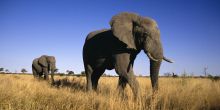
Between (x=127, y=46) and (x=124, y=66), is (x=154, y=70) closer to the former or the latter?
(x=124, y=66)

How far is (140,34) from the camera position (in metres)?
9.57

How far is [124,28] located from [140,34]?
2.18 feet

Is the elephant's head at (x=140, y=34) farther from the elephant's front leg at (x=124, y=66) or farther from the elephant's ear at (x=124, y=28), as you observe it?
the elephant's front leg at (x=124, y=66)

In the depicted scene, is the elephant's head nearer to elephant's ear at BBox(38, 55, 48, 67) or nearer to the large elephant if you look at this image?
the large elephant

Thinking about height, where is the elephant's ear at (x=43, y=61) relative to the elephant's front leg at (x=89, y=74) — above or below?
above

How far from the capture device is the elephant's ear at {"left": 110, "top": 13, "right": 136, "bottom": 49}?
9672 millimetres

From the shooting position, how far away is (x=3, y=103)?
656 cm

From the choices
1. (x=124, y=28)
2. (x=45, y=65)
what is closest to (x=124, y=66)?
(x=124, y=28)

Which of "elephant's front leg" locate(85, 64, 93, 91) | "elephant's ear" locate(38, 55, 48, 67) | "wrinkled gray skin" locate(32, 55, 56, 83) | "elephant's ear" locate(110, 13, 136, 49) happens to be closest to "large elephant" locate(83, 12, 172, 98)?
"elephant's ear" locate(110, 13, 136, 49)

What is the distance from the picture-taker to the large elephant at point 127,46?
9117 mm

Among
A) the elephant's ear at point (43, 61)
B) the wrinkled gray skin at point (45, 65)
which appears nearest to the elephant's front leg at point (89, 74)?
the wrinkled gray skin at point (45, 65)

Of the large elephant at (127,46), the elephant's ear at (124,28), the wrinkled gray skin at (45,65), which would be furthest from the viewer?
the wrinkled gray skin at (45,65)

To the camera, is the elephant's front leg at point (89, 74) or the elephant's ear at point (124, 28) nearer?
the elephant's ear at point (124, 28)

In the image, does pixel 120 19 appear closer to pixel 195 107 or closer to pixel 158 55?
pixel 158 55
